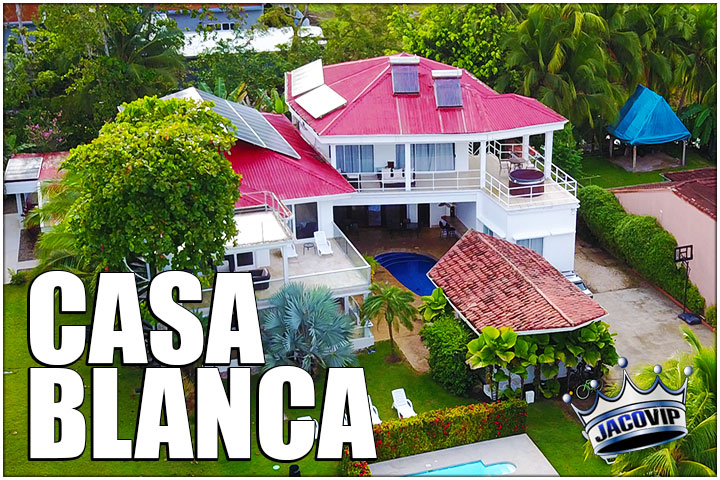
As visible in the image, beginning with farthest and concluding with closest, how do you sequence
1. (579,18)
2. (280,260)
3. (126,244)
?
(579,18) → (280,260) → (126,244)

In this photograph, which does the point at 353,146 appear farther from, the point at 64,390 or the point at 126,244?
the point at 64,390

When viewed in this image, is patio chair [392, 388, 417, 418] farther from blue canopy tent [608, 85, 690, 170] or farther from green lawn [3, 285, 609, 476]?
blue canopy tent [608, 85, 690, 170]

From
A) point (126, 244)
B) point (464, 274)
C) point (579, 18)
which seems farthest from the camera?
point (579, 18)

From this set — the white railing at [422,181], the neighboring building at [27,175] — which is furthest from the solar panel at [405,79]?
the neighboring building at [27,175]

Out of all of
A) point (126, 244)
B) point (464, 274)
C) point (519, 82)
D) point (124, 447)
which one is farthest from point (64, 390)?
point (519, 82)

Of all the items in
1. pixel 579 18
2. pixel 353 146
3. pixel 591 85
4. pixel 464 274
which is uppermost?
pixel 579 18
